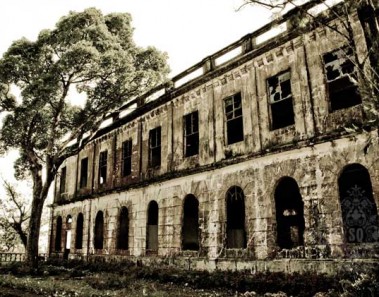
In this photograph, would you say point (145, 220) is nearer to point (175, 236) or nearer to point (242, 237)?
point (175, 236)

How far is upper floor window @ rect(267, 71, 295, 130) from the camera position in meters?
11.3

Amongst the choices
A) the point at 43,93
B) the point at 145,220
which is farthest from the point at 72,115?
the point at 145,220

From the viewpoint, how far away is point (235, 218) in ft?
39.6

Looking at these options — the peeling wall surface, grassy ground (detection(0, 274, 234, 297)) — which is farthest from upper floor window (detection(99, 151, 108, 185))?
grassy ground (detection(0, 274, 234, 297))

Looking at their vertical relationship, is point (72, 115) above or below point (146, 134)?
above

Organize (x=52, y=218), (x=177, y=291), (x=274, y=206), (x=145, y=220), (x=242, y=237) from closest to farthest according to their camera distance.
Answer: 1. (x=177, y=291)
2. (x=274, y=206)
3. (x=242, y=237)
4. (x=145, y=220)
5. (x=52, y=218)

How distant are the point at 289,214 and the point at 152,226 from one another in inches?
288

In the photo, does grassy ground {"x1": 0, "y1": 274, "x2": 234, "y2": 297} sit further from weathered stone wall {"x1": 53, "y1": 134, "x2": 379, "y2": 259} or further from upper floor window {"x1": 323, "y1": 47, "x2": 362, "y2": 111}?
upper floor window {"x1": 323, "y1": 47, "x2": 362, "y2": 111}

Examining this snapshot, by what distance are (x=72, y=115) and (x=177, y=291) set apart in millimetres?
13183

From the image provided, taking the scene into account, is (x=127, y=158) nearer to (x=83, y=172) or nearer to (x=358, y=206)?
(x=83, y=172)

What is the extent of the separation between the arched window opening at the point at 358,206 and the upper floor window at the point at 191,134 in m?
6.50

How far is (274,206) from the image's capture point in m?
10.6

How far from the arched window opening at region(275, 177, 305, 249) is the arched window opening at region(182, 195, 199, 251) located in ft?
13.1

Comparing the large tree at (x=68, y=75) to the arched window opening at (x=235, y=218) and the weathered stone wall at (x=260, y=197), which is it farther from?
the arched window opening at (x=235, y=218)
